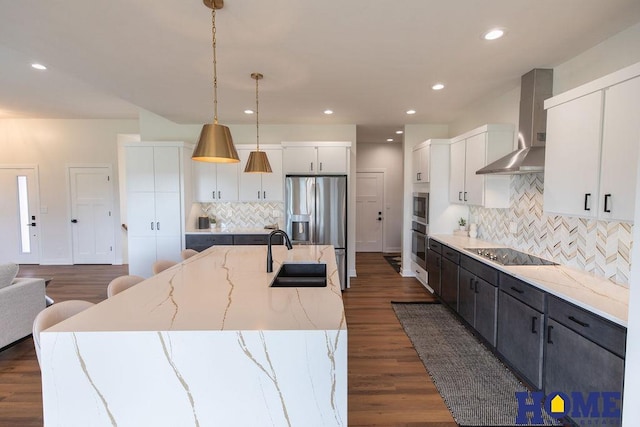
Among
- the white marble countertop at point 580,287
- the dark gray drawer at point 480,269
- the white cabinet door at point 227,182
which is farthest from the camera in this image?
the white cabinet door at point 227,182

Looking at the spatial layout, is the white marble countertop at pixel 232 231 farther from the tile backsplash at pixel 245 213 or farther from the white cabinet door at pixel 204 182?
the white cabinet door at pixel 204 182

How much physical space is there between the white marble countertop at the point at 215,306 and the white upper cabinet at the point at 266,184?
2.93 metres

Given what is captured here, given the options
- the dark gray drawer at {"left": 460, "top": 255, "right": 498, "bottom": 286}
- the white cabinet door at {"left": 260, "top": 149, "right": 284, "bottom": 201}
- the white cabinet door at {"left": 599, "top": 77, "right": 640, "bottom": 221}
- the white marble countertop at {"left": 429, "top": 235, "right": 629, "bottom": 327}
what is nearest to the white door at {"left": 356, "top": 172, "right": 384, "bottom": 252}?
the white cabinet door at {"left": 260, "top": 149, "right": 284, "bottom": 201}

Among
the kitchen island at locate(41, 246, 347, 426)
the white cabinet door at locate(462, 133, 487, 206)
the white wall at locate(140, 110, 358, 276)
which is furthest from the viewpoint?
the white wall at locate(140, 110, 358, 276)

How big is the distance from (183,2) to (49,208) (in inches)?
259

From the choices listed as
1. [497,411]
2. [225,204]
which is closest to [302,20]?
[497,411]

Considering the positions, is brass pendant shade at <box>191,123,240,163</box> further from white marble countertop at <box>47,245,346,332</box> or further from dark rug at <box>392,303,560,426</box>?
dark rug at <box>392,303,560,426</box>

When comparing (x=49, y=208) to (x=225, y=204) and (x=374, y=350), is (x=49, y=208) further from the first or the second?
(x=374, y=350)

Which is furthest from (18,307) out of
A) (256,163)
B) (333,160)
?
(333,160)

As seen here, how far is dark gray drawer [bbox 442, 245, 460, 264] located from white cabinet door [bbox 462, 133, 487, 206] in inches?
25.1

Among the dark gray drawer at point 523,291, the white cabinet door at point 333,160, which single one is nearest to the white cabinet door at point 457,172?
the white cabinet door at point 333,160

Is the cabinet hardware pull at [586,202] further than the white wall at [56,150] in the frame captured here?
No

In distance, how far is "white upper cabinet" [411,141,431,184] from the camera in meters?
4.82

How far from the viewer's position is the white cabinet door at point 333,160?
5.11 m
